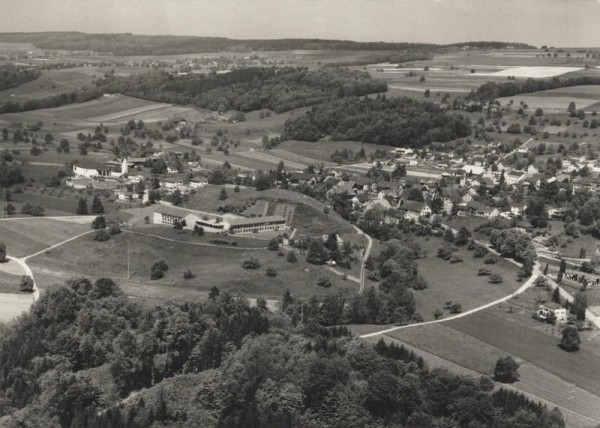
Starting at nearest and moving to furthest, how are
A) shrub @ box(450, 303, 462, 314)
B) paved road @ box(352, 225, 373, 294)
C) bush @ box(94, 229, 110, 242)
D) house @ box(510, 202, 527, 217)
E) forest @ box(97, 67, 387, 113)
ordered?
shrub @ box(450, 303, 462, 314) → paved road @ box(352, 225, 373, 294) → bush @ box(94, 229, 110, 242) → house @ box(510, 202, 527, 217) → forest @ box(97, 67, 387, 113)

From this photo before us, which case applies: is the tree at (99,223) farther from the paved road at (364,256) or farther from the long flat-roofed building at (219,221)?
the paved road at (364,256)

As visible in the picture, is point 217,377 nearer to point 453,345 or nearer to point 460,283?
point 453,345

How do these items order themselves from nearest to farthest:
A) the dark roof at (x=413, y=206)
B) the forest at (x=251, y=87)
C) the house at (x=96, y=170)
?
the dark roof at (x=413, y=206) < the house at (x=96, y=170) < the forest at (x=251, y=87)

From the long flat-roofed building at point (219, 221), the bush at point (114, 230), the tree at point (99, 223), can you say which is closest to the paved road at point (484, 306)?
the long flat-roofed building at point (219, 221)

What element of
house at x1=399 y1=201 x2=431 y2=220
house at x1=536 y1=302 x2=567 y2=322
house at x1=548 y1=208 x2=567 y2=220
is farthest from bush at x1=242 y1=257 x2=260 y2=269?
house at x1=548 y1=208 x2=567 y2=220

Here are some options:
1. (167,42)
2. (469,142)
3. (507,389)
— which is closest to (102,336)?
(507,389)

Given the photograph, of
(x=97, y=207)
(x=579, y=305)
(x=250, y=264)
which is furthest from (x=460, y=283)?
(x=97, y=207)

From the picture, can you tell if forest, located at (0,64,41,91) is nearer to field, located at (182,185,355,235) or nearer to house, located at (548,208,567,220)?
field, located at (182,185,355,235)
